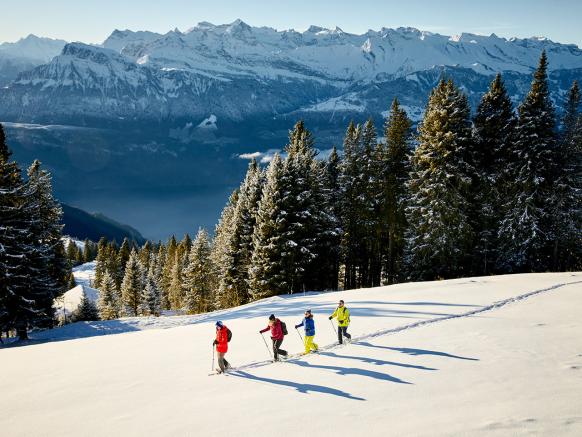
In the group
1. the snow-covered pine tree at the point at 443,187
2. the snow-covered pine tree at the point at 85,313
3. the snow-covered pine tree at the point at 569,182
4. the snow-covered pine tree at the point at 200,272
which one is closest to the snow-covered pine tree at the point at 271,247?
the snow-covered pine tree at the point at 443,187

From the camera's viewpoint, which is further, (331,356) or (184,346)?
(184,346)

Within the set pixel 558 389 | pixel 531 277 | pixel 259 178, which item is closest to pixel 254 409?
pixel 558 389

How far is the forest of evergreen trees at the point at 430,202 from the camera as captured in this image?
33.2 m

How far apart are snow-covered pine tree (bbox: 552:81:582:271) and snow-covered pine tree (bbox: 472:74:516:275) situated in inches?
136

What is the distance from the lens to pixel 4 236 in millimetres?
27906

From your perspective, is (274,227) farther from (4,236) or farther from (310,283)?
(4,236)

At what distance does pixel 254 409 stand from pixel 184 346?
28.1 ft

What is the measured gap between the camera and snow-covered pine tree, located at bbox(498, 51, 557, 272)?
32812 millimetres

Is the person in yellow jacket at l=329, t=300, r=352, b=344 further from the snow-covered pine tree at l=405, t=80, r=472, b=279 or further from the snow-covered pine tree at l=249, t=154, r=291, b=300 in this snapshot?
the snow-covered pine tree at l=249, t=154, r=291, b=300

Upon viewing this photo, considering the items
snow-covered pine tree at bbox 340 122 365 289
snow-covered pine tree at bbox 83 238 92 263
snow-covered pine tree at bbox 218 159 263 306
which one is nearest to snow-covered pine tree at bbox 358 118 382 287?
snow-covered pine tree at bbox 340 122 365 289

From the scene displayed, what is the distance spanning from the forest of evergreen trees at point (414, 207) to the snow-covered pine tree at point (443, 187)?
0.10 meters

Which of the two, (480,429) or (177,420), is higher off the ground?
(480,429)

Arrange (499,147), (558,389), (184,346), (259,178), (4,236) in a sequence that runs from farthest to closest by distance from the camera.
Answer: (259,178) < (499,147) < (4,236) < (184,346) < (558,389)

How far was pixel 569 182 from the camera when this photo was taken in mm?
33250
